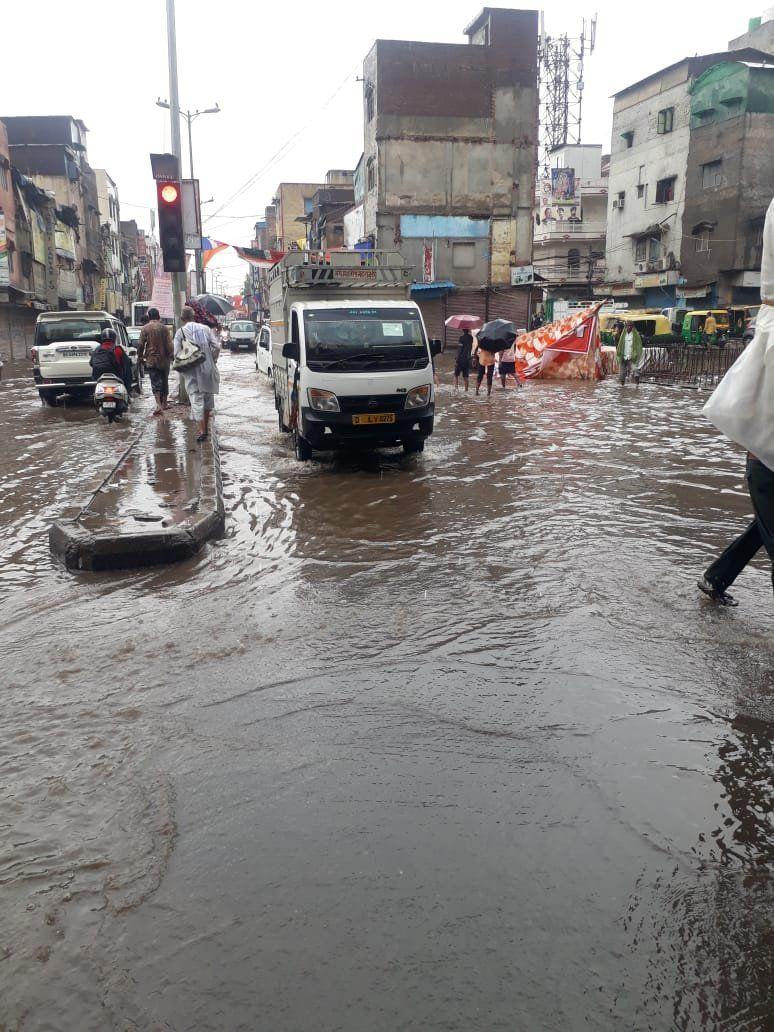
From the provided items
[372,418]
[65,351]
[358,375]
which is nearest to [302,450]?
[372,418]

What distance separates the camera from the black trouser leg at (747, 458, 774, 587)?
153 inches

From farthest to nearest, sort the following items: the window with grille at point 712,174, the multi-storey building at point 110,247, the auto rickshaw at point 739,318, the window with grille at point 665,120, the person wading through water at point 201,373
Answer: the multi-storey building at point 110,247
the window with grille at point 665,120
the window with grille at point 712,174
the auto rickshaw at point 739,318
the person wading through water at point 201,373

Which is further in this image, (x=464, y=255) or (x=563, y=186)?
(x=563, y=186)

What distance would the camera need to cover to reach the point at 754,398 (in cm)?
359

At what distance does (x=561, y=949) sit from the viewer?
91.8 inches

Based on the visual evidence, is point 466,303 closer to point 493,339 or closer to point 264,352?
point 264,352

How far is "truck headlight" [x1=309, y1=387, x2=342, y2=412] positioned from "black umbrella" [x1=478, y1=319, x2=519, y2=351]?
11.0 metres

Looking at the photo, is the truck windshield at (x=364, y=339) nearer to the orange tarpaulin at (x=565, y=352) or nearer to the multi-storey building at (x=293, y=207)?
the orange tarpaulin at (x=565, y=352)

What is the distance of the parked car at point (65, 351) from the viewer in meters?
16.8

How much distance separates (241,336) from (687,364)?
83.0 feet

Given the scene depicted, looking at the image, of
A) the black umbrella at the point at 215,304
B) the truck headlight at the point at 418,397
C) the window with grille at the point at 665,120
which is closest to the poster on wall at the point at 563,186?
the window with grille at the point at 665,120

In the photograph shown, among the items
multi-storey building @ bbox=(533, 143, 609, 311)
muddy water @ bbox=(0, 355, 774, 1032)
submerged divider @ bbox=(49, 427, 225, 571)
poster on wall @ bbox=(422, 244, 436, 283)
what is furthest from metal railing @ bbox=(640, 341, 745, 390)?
multi-storey building @ bbox=(533, 143, 609, 311)

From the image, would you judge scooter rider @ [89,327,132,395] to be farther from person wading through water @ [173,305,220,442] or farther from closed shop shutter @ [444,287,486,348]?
closed shop shutter @ [444,287,486,348]

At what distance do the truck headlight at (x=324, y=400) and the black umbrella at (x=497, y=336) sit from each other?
11.0m
